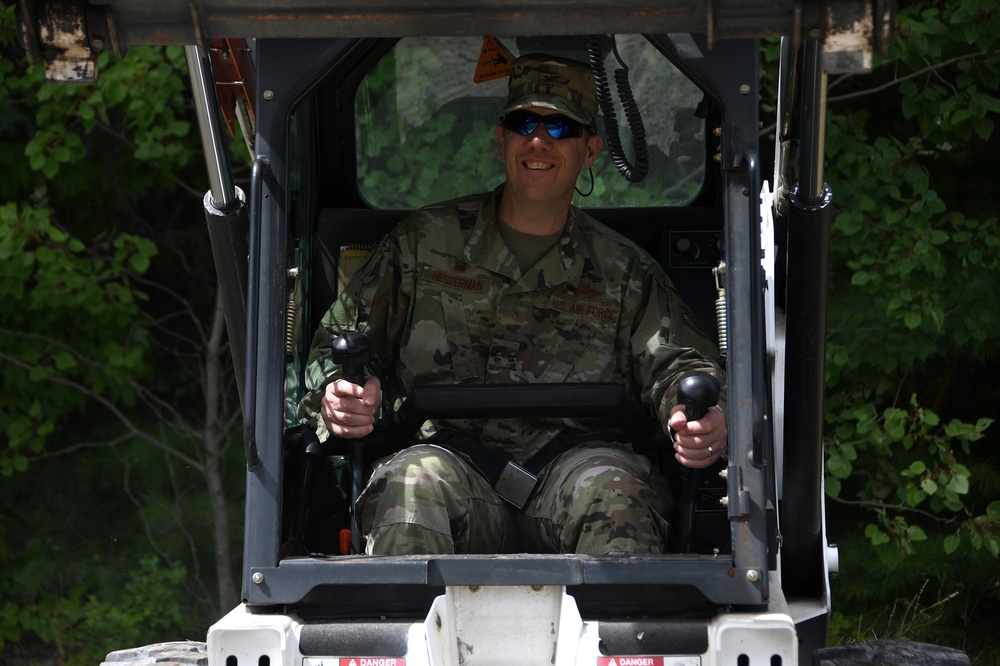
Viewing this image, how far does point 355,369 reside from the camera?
309cm

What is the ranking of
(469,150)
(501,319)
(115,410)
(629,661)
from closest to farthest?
(629,661) < (501,319) < (469,150) < (115,410)

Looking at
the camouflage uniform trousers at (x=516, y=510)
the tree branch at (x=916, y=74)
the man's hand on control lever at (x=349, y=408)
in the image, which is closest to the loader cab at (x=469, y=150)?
the man's hand on control lever at (x=349, y=408)

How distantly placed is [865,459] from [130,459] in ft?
12.9

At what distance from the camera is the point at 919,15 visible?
5.53 m

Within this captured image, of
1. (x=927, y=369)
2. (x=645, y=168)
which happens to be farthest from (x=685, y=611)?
(x=927, y=369)

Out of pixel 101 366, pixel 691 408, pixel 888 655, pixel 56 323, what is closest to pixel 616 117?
pixel 691 408

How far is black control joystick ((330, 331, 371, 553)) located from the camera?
119 inches

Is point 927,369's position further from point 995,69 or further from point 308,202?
point 308,202

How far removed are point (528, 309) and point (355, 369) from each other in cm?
64

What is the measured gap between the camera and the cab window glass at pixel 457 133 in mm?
3990

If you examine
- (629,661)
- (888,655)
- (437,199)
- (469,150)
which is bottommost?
(888,655)

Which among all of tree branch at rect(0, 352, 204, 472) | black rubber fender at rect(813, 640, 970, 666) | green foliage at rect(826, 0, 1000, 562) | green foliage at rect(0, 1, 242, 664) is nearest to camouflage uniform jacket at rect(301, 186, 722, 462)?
black rubber fender at rect(813, 640, 970, 666)

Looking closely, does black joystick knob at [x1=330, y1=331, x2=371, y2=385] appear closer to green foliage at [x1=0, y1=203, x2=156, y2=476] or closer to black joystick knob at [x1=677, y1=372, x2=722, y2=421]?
black joystick knob at [x1=677, y1=372, x2=722, y2=421]

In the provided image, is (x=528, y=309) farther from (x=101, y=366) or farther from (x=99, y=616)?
(x=99, y=616)
